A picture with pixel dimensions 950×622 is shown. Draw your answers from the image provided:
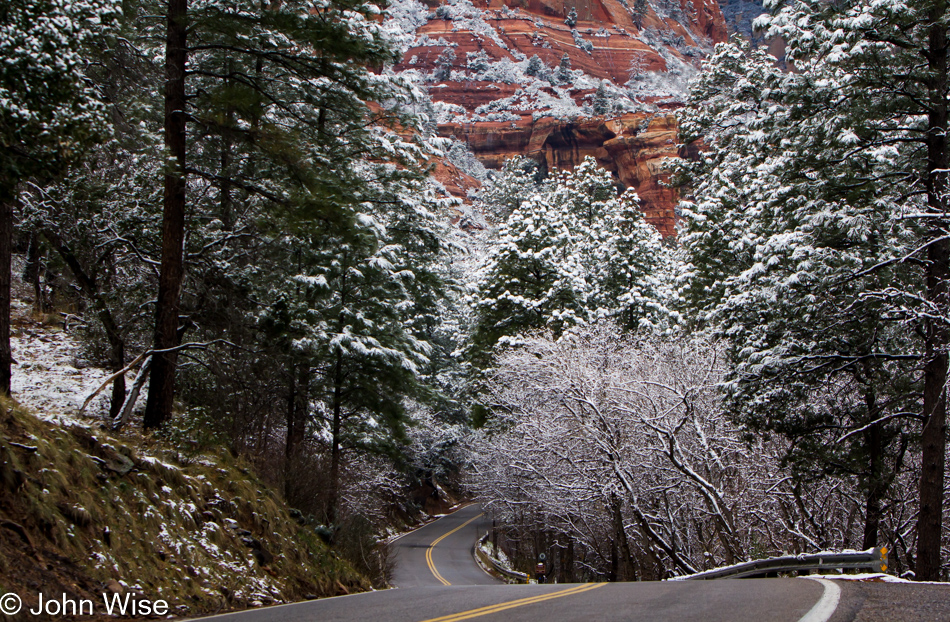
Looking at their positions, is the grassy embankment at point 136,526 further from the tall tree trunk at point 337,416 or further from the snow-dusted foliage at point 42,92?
the tall tree trunk at point 337,416

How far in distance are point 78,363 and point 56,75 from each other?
8.31 metres

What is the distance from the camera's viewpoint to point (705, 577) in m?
13.0

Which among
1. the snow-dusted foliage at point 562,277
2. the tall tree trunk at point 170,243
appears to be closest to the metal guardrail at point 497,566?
the snow-dusted foliage at point 562,277

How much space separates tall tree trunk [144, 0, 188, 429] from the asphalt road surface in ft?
13.3

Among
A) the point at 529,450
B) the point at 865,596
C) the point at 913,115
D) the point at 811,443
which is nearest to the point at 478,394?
the point at 529,450

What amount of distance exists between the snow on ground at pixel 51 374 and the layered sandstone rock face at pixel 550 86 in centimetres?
10696

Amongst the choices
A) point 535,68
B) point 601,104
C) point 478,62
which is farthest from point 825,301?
point 478,62

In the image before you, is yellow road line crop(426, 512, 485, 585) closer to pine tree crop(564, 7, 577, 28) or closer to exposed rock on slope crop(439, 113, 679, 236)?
exposed rock on slope crop(439, 113, 679, 236)

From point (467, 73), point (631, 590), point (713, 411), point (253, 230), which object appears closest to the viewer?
point (631, 590)

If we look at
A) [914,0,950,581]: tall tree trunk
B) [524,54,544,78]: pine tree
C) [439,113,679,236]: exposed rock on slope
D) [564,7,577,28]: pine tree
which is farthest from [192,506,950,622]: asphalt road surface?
[564,7,577,28]: pine tree

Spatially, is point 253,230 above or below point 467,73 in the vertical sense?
below

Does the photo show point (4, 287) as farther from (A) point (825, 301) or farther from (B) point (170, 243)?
(A) point (825, 301)

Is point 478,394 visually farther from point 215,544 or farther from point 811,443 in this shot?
point 215,544

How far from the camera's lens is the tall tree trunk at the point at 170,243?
401 inches
